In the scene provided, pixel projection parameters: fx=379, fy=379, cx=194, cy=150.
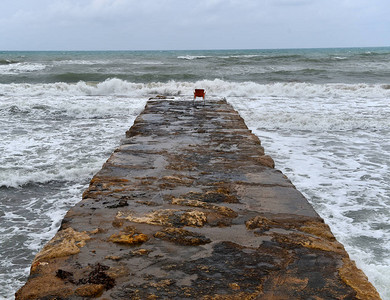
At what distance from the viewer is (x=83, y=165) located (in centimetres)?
549

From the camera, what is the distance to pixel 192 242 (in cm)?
211

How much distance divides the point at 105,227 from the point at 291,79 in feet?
59.1

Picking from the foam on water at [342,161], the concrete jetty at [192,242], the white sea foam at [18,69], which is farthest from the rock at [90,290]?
the white sea foam at [18,69]

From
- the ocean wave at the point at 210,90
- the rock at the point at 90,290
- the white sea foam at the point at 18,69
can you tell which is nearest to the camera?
the rock at the point at 90,290

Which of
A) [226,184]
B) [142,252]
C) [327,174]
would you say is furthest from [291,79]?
[142,252]

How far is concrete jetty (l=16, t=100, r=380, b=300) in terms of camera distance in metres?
1.69

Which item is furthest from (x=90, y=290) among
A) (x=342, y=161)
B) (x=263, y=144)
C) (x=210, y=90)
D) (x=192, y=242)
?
(x=210, y=90)

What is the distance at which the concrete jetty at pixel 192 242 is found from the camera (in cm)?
169

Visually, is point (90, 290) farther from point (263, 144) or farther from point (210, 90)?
point (210, 90)

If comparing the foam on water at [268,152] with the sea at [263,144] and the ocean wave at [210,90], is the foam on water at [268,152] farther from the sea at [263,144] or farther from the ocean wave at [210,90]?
the ocean wave at [210,90]

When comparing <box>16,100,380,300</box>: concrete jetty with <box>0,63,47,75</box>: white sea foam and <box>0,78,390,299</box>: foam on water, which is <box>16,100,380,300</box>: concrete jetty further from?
<box>0,63,47,75</box>: white sea foam

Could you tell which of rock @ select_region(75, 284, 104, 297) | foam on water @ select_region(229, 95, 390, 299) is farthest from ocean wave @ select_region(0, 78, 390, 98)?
rock @ select_region(75, 284, 104, 297)

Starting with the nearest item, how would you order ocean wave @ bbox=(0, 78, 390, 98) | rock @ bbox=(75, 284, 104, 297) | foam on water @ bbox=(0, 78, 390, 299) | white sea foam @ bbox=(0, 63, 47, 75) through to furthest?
rock @ bbox=(75, 284, 104, 297)
foam on water @ bbox=(0, 78, 390, 299)
ocean wave @ bbox=(0, 78, 390, 98)
white sea foam @ bbox=(0, 63, 47, 75)

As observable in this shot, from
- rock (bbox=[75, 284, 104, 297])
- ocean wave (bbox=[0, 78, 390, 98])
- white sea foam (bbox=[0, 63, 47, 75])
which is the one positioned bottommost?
rock (bbox=[75, 284, 104, 297])
